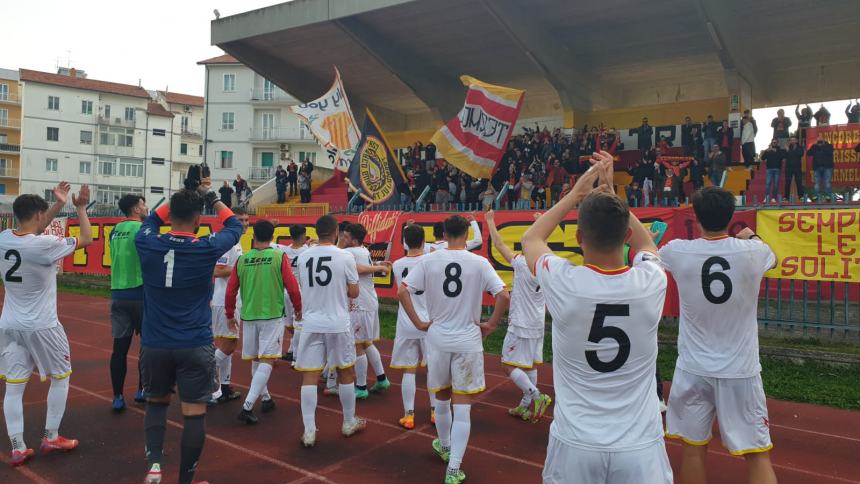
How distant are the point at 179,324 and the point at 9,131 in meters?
77.4

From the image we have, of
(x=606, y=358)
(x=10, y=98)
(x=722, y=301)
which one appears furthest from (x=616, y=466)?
(x=10, y=98)

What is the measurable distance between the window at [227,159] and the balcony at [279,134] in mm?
2915

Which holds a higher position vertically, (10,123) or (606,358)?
(10,123)

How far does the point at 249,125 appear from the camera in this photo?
5475 cm

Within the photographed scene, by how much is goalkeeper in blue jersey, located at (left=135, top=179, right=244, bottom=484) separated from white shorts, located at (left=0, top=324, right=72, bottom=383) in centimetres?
145

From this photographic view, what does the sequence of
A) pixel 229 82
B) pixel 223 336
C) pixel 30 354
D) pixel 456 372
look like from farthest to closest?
pixel 229 82 → pixel 223 336 → pixel 30 354 → pixel 456 372

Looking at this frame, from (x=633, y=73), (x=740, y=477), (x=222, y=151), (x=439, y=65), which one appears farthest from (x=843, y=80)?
(x=222, y=151)

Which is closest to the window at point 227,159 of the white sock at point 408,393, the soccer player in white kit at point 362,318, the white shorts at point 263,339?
the soccer player in white kit at point 362,318

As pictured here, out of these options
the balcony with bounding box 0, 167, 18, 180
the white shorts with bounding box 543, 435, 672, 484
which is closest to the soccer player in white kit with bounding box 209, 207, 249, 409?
the white shorts with bounding box 543, 435, 672, 484

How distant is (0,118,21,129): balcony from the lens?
64.0 m

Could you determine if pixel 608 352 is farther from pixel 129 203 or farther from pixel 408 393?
pixel 129 203

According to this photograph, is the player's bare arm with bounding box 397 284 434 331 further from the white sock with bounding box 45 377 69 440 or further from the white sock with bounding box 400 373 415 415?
the white sock with bounding box 45 377 69 440

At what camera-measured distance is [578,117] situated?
2219 centimetres

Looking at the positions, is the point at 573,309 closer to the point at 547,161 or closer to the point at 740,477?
the point at 740,477
